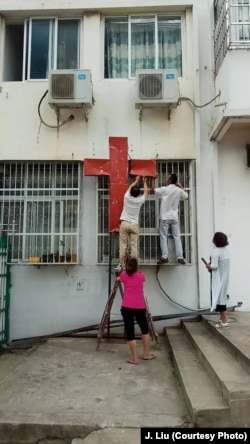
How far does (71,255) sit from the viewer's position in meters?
7.16

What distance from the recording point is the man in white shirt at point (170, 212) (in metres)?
6.82

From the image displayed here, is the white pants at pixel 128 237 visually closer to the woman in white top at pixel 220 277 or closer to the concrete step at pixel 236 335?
the woman in white top at pixel 220 277

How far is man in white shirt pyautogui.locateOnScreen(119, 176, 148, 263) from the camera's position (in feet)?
21.5

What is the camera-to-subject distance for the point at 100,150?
24.2ft

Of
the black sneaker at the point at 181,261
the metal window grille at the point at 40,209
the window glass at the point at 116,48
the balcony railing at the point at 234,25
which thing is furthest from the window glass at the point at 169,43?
the black sneaker at the point at 181,261

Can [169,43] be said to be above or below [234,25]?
above

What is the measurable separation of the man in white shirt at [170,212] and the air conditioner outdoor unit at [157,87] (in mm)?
1405

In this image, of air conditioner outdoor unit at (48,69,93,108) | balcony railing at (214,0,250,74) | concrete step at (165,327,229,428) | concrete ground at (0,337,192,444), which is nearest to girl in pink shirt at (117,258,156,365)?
concrete ground at (0,337,192,444)

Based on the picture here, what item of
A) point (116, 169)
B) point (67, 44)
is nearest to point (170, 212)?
point (116, 169)

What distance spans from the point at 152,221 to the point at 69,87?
289 cm

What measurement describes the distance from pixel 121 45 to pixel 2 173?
11.6ft

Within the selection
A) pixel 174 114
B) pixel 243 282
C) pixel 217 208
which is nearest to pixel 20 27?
pixel 174 114

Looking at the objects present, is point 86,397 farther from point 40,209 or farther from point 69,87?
point 69,87

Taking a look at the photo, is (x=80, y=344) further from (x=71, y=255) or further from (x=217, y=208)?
(x=217, y=208)
